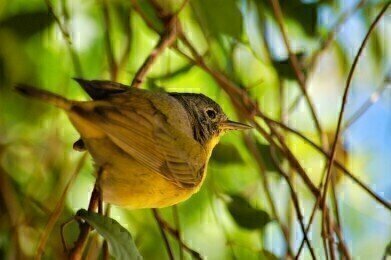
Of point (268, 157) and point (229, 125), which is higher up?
point (229, 125)

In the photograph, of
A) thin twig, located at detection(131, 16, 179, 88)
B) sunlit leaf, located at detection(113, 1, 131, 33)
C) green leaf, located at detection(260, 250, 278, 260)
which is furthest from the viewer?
sunlit leaf, located at detection(113, 1, 131, 33)

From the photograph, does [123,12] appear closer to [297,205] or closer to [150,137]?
[150,137]

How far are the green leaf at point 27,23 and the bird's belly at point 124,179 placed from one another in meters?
1.37

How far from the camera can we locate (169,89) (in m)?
3.82

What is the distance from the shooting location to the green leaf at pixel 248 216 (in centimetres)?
290

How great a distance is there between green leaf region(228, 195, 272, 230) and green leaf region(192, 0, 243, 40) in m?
0.83

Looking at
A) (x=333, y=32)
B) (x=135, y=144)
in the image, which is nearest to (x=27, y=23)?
(x=135, y=144)

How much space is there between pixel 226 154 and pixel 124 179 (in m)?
0.97

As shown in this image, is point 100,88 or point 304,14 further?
point 304,14

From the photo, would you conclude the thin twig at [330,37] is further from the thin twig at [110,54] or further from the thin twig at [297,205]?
the thin twig at [110,54]

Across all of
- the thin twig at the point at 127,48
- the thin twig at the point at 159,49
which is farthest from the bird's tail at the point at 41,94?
the thin twig at the point at 127,48

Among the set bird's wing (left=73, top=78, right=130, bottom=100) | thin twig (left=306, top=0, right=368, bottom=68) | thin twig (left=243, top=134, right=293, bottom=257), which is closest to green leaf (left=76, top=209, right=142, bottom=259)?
bird's wing (left=73, top=78, right=130, bottom=100)

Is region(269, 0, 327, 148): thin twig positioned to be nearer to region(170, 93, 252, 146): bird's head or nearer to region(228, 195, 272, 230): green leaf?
region(170, 93, 252, 146): bird's head

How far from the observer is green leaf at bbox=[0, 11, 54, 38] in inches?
136
